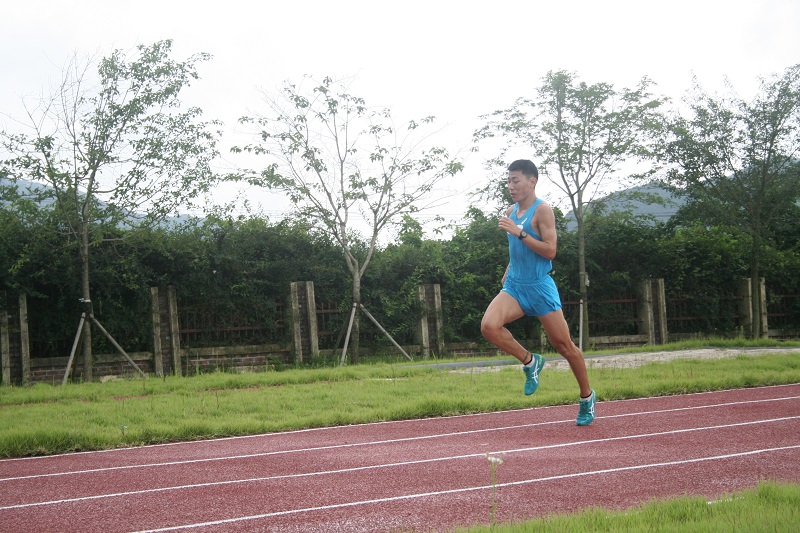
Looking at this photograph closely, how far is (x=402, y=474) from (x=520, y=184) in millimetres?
2737

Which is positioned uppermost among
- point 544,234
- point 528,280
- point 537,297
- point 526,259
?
point 544,234

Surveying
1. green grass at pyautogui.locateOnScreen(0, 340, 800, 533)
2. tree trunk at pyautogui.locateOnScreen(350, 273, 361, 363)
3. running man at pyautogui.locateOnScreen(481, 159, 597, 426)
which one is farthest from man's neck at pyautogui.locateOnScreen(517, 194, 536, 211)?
tree trunk at pyautogui.locateOnScreen(350, 273, 361, 363)

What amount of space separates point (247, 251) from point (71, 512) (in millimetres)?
14467

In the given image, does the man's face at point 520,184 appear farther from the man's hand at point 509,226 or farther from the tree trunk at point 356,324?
the tree trunk at point 356,324

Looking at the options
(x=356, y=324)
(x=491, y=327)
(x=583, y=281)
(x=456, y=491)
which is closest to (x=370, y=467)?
(x=456, y=491)

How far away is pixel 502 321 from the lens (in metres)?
6.65

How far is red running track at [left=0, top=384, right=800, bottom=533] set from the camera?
171 inches

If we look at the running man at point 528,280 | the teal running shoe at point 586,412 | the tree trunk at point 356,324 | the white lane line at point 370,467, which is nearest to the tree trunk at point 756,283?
the tree trunk at point 356,324

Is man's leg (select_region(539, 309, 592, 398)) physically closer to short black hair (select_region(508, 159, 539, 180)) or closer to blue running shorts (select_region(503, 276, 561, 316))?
blue running shorts (select_region(503, 276, 561, 316))

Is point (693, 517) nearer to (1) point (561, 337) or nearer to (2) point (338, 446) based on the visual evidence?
(1) point (561, 337)

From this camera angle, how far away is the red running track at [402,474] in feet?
14.3

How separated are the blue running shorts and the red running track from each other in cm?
107

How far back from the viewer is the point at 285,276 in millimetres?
19141

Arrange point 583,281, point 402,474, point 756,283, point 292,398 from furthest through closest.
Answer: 1. point 756,283
2. point 583,281
3. point 292,398
4. point 402,474
